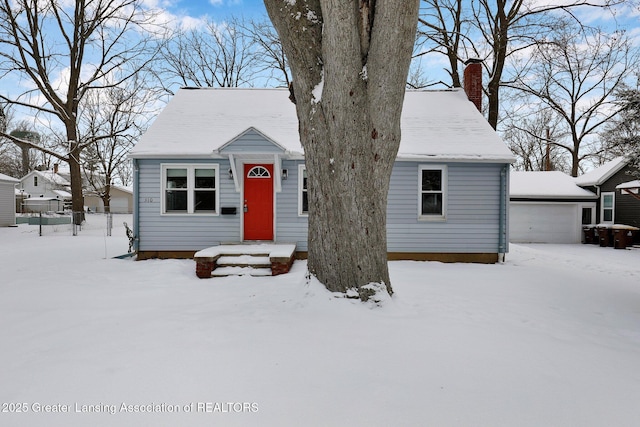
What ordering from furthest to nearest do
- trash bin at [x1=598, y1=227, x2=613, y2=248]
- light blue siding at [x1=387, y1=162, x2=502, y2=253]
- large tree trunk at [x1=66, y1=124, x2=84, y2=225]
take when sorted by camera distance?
large tree trunk at [x1=66, y1=124, x2=84, y2=225] → trash bin at [x1=598, y1=227, x2=613, y2=248] → light blue siding at [x1=387, y1=162, x2=502, y2=253]

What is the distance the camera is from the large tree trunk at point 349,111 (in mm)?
4008

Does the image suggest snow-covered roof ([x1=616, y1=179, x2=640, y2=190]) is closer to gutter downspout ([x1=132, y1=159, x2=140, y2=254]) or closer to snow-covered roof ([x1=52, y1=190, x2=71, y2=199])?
gutter downspout ([x1=132, y1=159, x2=140, y2=254])

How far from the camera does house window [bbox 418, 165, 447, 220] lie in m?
9.15

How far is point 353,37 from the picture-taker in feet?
13.1

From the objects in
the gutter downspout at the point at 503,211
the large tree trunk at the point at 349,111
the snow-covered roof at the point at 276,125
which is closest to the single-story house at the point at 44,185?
the snow-covered roof at the point at 276,125

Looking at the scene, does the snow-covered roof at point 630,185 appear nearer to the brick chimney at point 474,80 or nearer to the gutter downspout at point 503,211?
the brick chimney at point 474,80

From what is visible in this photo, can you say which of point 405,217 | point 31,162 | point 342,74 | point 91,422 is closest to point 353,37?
point 342,74

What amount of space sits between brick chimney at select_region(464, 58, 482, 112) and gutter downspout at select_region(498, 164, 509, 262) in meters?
3.47

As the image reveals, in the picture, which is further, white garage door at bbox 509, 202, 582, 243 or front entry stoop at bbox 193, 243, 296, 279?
white garage door at bbox 509, 202, 582, 243

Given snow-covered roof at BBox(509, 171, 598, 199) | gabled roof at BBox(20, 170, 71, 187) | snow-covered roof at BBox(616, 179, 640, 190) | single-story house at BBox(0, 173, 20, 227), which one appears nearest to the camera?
snow-covered roof at BBox(616, 179, 640, 190)

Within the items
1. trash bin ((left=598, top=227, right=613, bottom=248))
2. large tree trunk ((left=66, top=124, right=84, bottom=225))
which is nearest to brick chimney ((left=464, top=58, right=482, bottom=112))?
trash bin ((left=598, top=227, right=613, bottom=248))

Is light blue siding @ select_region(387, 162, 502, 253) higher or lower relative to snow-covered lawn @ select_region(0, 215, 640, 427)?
higher

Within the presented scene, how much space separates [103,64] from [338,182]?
66.9 feet

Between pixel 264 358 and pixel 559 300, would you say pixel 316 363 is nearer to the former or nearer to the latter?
pixel 264 358
